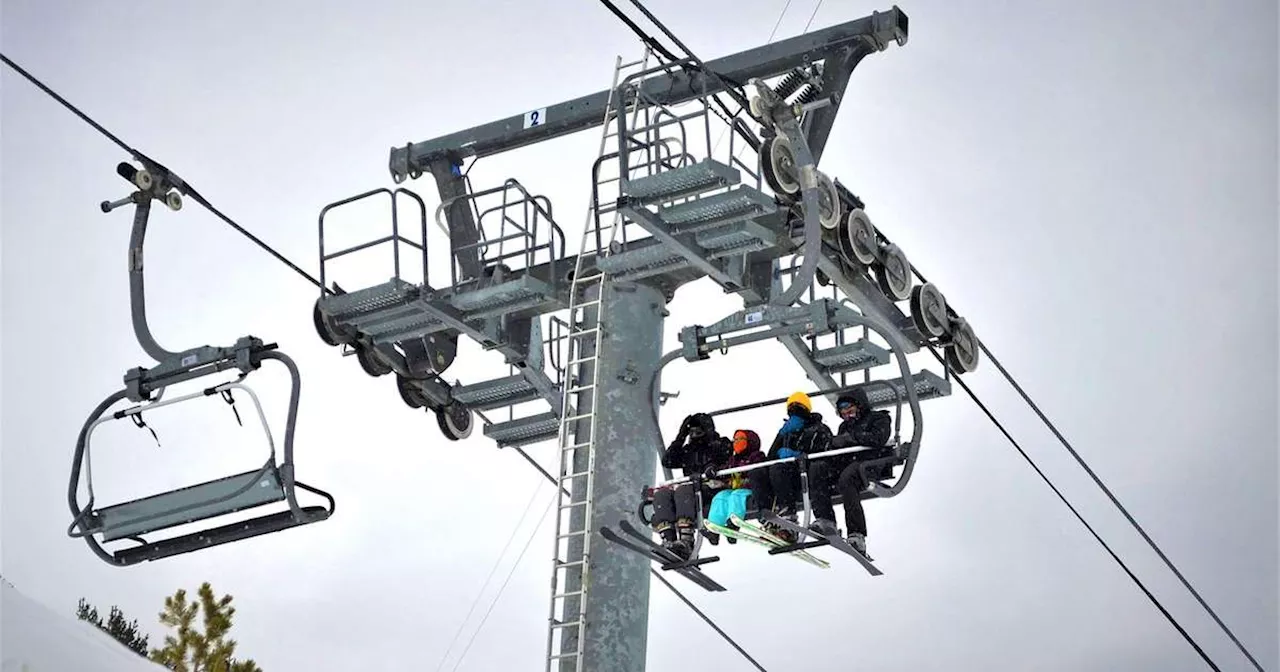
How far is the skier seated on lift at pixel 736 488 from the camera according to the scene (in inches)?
621

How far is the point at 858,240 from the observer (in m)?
16.5

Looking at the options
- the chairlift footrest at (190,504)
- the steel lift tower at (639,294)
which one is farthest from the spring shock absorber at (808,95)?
the chairlift footrest at (190,504)

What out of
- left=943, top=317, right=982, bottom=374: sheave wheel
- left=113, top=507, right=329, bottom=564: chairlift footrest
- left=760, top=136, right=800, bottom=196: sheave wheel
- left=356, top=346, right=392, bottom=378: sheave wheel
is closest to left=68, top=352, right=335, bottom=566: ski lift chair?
left=113, top=507, right=329, bottom=564: chairlift footrest

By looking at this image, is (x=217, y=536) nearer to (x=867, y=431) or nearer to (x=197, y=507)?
(x=197, y=507)

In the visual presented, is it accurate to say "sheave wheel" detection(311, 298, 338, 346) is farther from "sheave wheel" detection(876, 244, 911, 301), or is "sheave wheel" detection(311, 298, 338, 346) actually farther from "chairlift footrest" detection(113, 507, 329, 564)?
"sheave wheel" detection(876, 244, 911, 301)

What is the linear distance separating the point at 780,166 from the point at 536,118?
3.89 metres

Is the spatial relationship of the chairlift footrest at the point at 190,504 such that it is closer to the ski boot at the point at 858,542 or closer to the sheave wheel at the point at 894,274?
the ski boot at the point at 858,542

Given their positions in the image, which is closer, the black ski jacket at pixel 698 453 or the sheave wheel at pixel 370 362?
the black ski jacket at pixel 698 453

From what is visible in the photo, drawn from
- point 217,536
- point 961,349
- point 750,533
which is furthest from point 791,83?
point 217,536

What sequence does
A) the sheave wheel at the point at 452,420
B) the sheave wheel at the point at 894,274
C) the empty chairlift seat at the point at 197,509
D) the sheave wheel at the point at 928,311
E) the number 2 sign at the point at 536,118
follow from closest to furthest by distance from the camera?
1. the empty chairlift seat at the point at 197,509
2. the sheave wheel at the point at 894,274
3. the sheave wheel at the point at 928,311
4. the number 2 sign at the point at 536,118
5. the sheave wheel at the point at 452,420

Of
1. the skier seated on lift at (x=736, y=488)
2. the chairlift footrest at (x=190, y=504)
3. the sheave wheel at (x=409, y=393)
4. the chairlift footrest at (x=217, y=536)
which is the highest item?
the sheave wheel at (x=409, y=393)

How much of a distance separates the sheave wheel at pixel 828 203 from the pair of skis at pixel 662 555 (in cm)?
272

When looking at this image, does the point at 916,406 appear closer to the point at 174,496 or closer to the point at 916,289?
the point at 916,289

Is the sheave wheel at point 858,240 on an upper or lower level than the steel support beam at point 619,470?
upper
